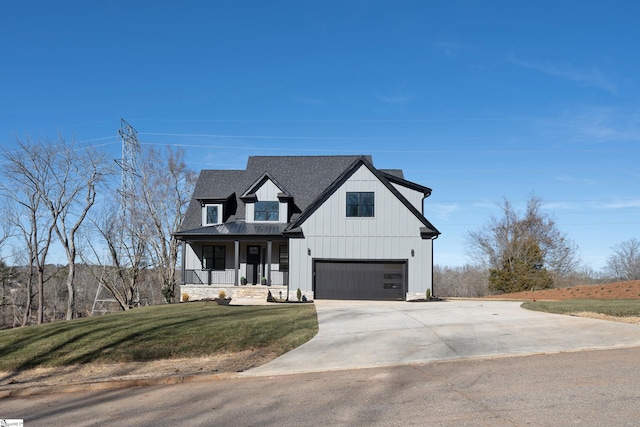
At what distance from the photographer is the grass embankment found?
478 inches

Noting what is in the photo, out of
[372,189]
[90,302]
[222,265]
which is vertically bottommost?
[90,302]

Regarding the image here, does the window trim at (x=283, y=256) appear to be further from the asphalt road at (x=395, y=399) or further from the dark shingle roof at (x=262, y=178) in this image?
the asphalt road at (x=395, y=399)

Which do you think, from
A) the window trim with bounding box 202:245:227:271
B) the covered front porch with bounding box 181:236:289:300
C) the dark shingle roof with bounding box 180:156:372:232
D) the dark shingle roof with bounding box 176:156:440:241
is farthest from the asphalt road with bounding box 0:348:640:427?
the window trim with bounding box 202:245:227:271

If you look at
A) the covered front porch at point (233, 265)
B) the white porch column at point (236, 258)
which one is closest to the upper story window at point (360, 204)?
the covered front porch at point (233, 265)

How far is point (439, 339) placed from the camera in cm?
1259

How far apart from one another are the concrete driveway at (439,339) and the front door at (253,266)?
47.8 feet

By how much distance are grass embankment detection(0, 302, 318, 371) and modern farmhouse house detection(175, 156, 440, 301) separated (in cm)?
952

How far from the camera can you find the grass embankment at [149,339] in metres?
12.1

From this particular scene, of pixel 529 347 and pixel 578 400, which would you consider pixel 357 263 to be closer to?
pixel 529 347

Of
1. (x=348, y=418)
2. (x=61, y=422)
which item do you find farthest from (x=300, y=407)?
(x=61, y=422)

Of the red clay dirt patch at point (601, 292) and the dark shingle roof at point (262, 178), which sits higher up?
the dark shingle roof at point (262, 178)

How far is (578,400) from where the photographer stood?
7.17 metres

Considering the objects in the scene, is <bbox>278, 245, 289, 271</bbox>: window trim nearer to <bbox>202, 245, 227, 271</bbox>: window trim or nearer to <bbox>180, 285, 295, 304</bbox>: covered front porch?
<bbox>180, 285, 295, 304</bbox>: covered front porch

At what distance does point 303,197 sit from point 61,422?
2510 cm
